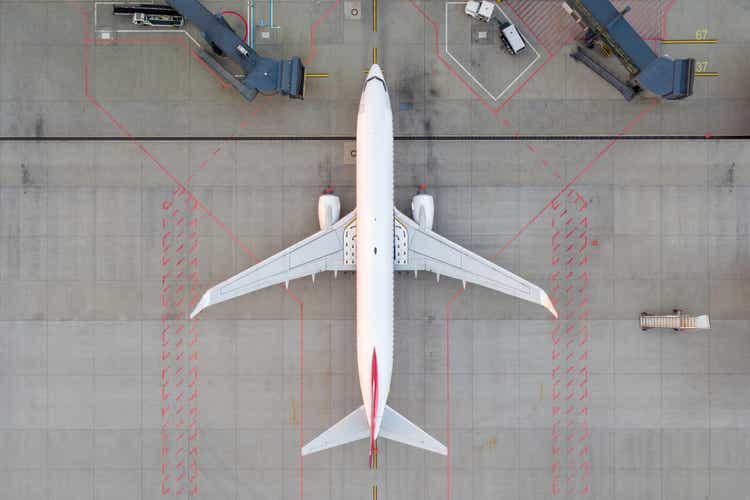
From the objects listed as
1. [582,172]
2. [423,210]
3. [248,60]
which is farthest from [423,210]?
[248,60]

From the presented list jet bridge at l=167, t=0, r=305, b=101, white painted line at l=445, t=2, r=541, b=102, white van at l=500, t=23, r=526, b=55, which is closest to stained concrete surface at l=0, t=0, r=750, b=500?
white painted line at l=445, t=2, r=541, b=102

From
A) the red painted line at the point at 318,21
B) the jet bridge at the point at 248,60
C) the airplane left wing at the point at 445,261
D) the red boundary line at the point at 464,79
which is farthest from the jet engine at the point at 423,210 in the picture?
the red painted line at the point at 318,21

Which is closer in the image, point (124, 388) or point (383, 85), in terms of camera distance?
point (383, 85)

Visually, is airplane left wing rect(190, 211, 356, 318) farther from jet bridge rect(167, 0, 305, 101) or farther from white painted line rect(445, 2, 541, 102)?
white painted line rect(445, 2, 541, 102)

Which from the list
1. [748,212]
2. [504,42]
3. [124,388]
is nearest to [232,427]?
[124,388]

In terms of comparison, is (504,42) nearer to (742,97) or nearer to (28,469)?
(742,97)

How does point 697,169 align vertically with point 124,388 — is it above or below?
above
